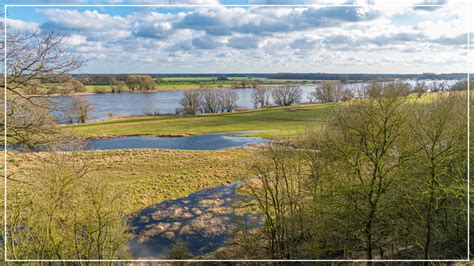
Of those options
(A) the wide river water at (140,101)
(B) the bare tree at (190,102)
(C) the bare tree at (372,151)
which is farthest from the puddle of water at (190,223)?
(C) the bare tree at (372,151)

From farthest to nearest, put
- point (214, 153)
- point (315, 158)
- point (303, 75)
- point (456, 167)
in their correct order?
point (315, 158), point (214, 153), point (303, 75), point (456, 167)

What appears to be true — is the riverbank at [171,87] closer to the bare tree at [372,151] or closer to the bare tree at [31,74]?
the bare tree at [31,74]

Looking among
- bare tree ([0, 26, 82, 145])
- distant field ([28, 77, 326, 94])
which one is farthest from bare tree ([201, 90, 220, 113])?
bare tree ([0, 26, 82, 145])

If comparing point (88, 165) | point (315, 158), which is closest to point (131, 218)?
point (88, 165)

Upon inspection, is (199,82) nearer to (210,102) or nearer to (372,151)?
(210,102)

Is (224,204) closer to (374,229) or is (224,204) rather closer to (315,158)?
(315,158)

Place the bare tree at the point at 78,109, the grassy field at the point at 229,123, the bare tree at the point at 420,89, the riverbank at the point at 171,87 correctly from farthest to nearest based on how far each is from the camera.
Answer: the grassy field at the point at 229,123
the bare tree at the point at 420,89
the bare tree at the point at 78,109
the riverbank at the point at 171,87
